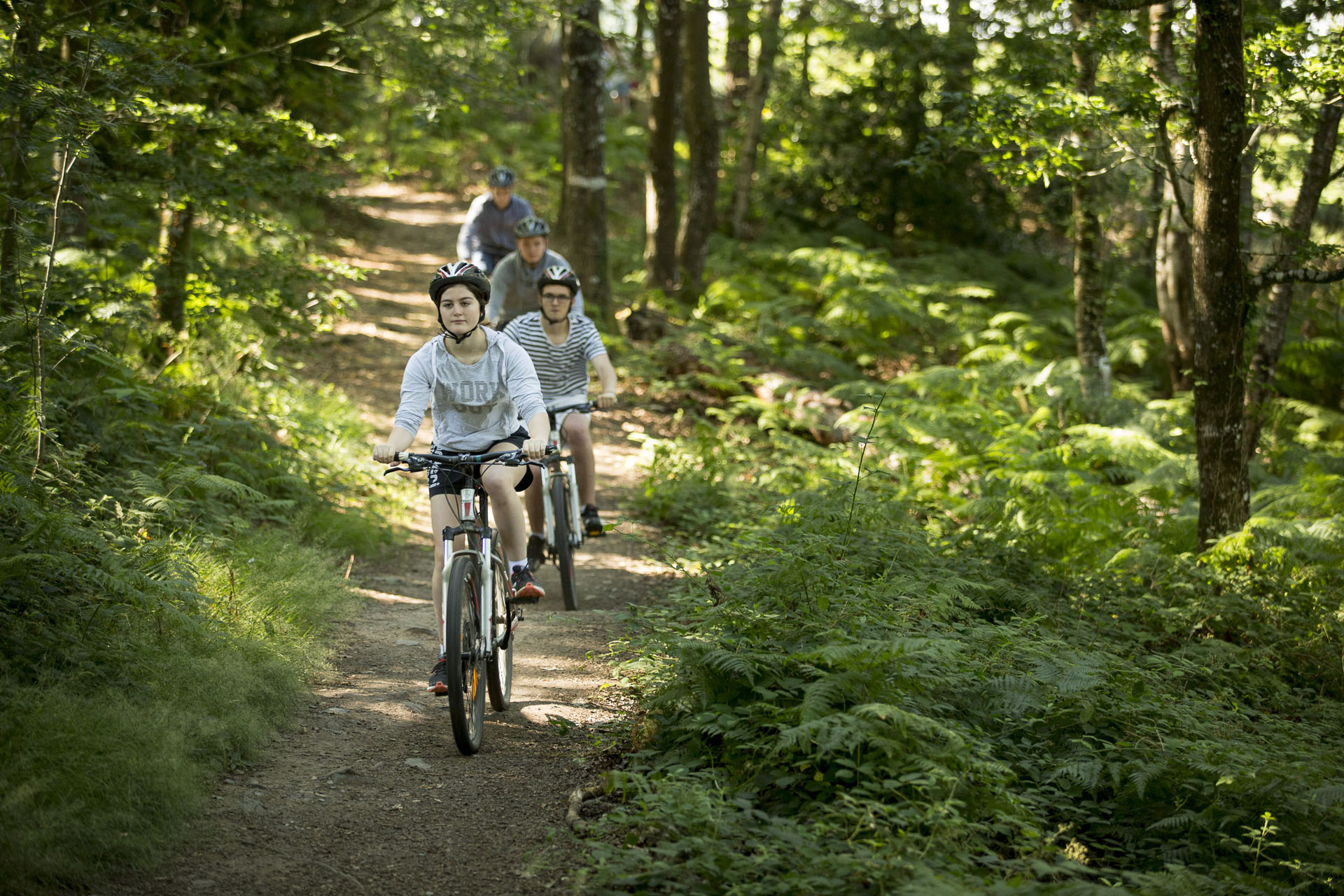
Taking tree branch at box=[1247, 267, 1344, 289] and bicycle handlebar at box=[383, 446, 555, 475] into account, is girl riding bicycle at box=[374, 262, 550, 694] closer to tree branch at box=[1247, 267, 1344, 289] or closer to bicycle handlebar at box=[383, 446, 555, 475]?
bicycle handlebar at box=[383, 446, 555, 475]

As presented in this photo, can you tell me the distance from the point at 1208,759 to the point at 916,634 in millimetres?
1288

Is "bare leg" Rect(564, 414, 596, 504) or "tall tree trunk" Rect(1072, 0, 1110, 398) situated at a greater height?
"tall tree trunk" Rect(1072, 0, 1110, 398)

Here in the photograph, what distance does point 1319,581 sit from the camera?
6.95 m

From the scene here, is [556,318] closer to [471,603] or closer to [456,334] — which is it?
[456,334]

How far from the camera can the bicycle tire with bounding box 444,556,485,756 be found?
14.1 ft

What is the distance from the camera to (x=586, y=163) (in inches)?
525

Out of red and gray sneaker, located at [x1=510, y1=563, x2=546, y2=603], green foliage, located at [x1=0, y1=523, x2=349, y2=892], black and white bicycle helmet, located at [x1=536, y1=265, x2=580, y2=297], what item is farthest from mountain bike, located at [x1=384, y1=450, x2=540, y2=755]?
black and white bicycle helmet, located at [x1=536, y1=265, x2=580, y2=297]

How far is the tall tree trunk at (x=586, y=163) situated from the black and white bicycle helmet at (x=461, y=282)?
326 inches

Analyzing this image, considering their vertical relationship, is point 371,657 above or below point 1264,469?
below

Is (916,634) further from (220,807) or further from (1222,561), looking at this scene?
(1222,561)

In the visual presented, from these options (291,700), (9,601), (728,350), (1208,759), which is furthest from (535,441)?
(728,350)

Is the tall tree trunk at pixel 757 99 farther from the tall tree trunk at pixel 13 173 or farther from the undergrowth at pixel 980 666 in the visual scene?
the tall tree trunk at pixel 13 173

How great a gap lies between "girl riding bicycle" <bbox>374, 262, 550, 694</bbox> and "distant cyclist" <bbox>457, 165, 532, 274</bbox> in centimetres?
492

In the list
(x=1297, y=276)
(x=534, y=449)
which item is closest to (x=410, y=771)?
(x=534, y=449)
